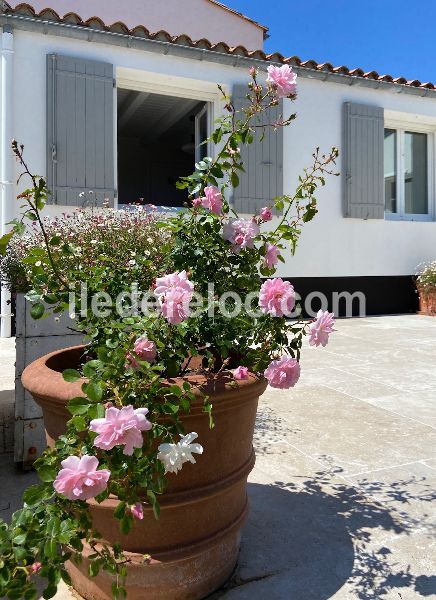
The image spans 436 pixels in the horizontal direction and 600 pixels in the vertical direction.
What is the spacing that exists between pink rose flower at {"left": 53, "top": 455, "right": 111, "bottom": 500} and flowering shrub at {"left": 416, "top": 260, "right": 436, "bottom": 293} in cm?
756

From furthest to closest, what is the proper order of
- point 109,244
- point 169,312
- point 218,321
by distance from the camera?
point 109,244
point 218,321
point 169,312

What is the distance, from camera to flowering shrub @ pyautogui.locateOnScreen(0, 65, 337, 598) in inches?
39.6

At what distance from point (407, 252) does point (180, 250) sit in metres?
7.41

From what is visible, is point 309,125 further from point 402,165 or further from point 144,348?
point 144,348

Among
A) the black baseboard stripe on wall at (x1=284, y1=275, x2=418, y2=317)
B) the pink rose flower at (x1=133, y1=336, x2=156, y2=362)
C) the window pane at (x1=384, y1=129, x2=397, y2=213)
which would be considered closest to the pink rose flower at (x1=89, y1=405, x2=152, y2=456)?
the pink rose flower at (x1=133, y1=336, x2=156, y2=362)

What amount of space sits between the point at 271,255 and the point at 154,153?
1012 cm

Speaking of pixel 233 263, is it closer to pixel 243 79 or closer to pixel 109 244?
pixel 109 244

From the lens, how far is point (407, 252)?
8.13 meters

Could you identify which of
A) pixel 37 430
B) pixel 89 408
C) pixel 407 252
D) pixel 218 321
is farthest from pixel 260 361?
pixel 407 252

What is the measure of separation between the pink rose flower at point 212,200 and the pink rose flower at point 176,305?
1.43ft

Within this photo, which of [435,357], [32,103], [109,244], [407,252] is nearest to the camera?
[109,244]

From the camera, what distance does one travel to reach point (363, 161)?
7.56 m

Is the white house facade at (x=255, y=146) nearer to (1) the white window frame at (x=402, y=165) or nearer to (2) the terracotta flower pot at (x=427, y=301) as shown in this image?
(1) the white window frame at (x=402, y=165)

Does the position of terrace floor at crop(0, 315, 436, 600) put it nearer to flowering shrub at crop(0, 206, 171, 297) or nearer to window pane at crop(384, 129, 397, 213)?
flowering shrub at crop(0, 206, 171, 297)
